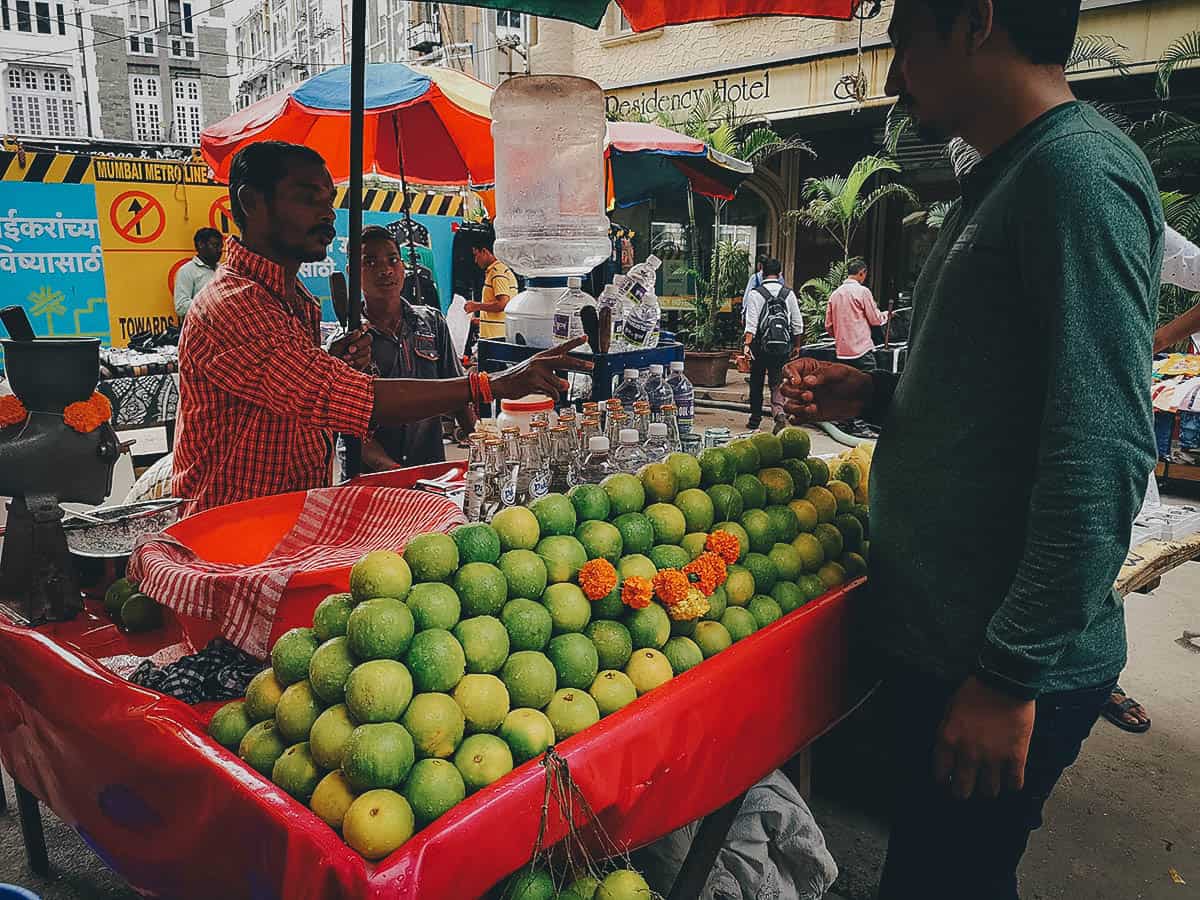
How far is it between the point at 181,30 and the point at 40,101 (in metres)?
11.9

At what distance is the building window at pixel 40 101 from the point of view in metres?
61.0

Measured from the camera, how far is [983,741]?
4.51 feet

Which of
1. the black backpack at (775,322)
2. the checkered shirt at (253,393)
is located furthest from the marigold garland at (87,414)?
the black backpack at (775,322)

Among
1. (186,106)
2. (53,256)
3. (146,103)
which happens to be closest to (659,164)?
(53,256)

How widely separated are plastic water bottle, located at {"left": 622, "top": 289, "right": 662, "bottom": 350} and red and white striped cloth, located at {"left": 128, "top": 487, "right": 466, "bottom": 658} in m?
1.10

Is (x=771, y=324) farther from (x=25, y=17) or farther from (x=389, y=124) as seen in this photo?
(x=25, y=17)

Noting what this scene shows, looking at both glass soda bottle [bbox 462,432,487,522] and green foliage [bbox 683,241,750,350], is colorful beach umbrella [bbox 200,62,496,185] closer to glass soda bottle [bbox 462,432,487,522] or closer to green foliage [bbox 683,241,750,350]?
glass soda bottle [bbox 462,432,487,522]

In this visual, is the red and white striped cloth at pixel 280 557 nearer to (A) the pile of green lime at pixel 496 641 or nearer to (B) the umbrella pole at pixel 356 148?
(A) the pile of green lime at pixel 496 641

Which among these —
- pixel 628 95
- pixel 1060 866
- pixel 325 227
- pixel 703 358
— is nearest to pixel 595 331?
pixel 325 227

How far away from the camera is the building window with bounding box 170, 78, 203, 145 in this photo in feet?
213

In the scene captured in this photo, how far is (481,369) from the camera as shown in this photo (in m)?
3.34

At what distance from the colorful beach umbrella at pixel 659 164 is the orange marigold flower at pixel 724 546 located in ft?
16.0

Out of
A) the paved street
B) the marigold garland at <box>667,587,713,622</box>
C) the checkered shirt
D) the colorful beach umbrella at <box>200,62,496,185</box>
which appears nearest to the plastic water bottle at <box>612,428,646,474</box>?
the marigold garland at <box>667,587,713,622</box>

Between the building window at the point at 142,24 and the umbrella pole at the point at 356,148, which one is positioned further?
the building window at the point at 142,24
